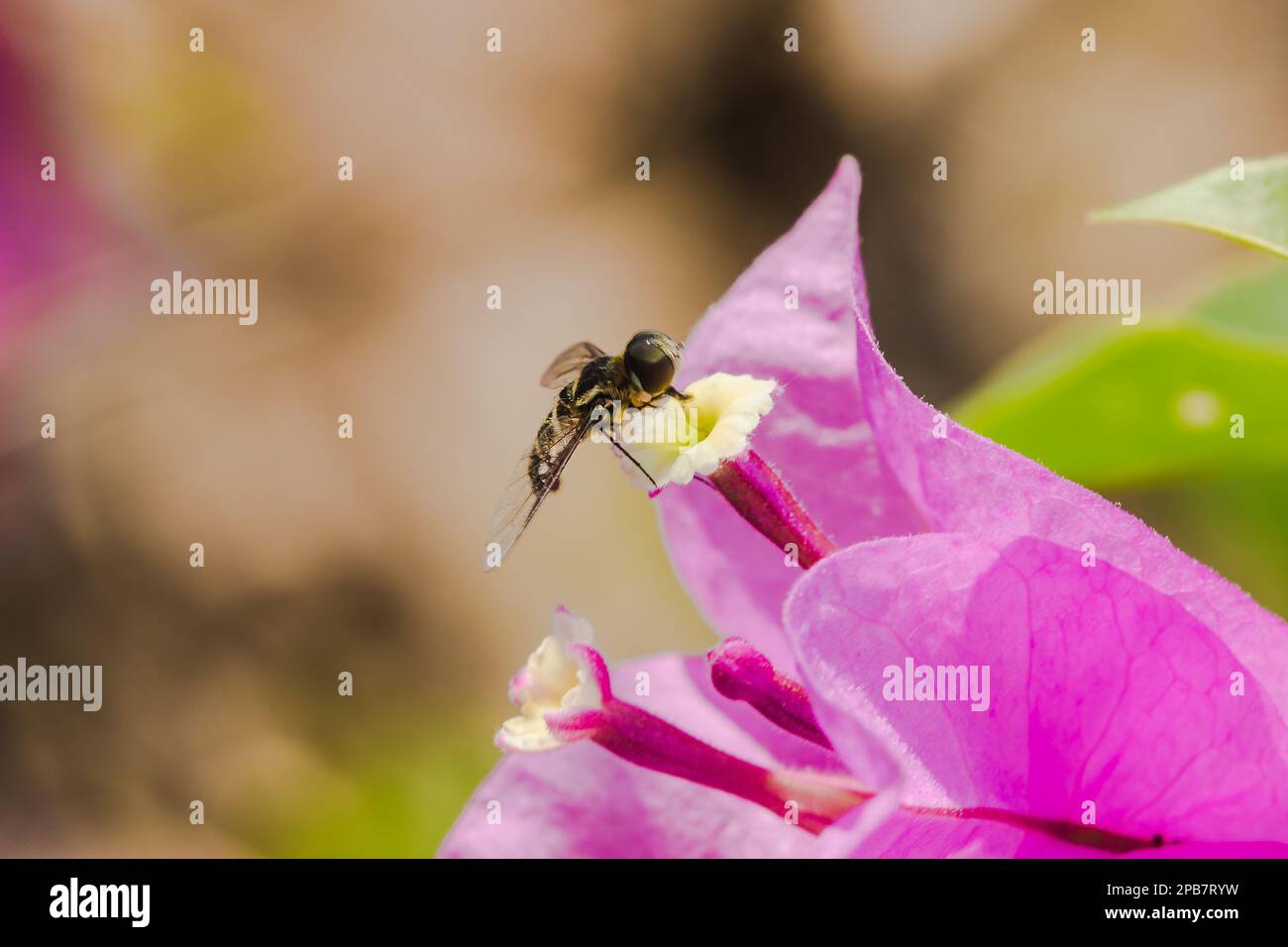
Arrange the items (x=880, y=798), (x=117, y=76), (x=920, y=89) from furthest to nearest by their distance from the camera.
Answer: (x=920, y=89), (x=117, y=76), (x=880, y=798)

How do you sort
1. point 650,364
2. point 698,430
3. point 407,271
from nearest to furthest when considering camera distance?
point 698,430 < point 650,364 < point 407,271

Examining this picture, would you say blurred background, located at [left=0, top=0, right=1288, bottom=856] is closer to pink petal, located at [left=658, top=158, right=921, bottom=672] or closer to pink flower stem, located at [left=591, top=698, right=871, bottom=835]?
pink petal, located at [left=658, top=158, right=921, bottom=672]

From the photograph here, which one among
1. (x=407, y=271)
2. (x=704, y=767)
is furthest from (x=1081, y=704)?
(x=407, y=271)

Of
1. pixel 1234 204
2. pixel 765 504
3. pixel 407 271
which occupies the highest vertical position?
pixel 407 271

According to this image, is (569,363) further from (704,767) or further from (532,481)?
(704,767)

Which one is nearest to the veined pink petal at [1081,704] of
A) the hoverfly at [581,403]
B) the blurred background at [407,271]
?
the hoverfly at [581,403]
